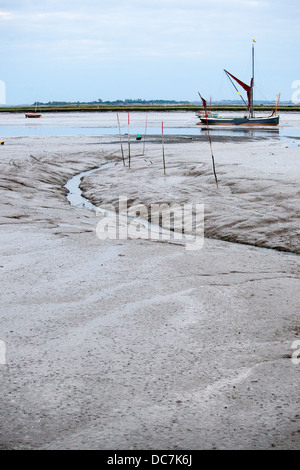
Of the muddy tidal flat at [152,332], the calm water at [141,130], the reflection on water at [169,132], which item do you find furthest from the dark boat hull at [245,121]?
the muddy tidal flat at [152,332]

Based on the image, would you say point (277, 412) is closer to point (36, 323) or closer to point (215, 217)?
point (36, 323)

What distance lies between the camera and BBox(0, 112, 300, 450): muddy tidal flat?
Result: 3785 mm

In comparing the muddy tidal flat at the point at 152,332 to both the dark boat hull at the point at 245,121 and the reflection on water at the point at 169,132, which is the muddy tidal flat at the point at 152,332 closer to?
the reflection on water at the point at 169,132

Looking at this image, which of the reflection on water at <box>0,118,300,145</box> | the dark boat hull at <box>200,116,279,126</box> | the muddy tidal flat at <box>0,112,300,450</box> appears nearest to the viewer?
the muddy tidal flat at <box>0,112,300,450</box>

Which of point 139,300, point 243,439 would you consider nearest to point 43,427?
point 243,439

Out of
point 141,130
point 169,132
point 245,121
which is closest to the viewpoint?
point 169,132

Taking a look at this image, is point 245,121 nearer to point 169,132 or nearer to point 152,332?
point 169,132

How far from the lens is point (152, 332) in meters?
5.42

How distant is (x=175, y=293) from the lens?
21.6 ft

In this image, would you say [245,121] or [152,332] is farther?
[245,121]

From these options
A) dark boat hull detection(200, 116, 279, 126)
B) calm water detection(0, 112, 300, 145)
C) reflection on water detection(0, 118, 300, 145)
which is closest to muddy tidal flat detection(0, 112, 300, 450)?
calm water detection(0, 112, 300, 145)

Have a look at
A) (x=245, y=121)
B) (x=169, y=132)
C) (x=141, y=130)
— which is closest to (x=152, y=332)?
(x=169, y=132)

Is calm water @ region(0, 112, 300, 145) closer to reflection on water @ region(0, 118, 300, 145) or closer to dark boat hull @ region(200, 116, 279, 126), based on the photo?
reflection on water @ region(0, 118, 300, 145)

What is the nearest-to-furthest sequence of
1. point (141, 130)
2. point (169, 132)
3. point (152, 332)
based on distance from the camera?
point (152, 332), point (169, 132), point (141, 130)
